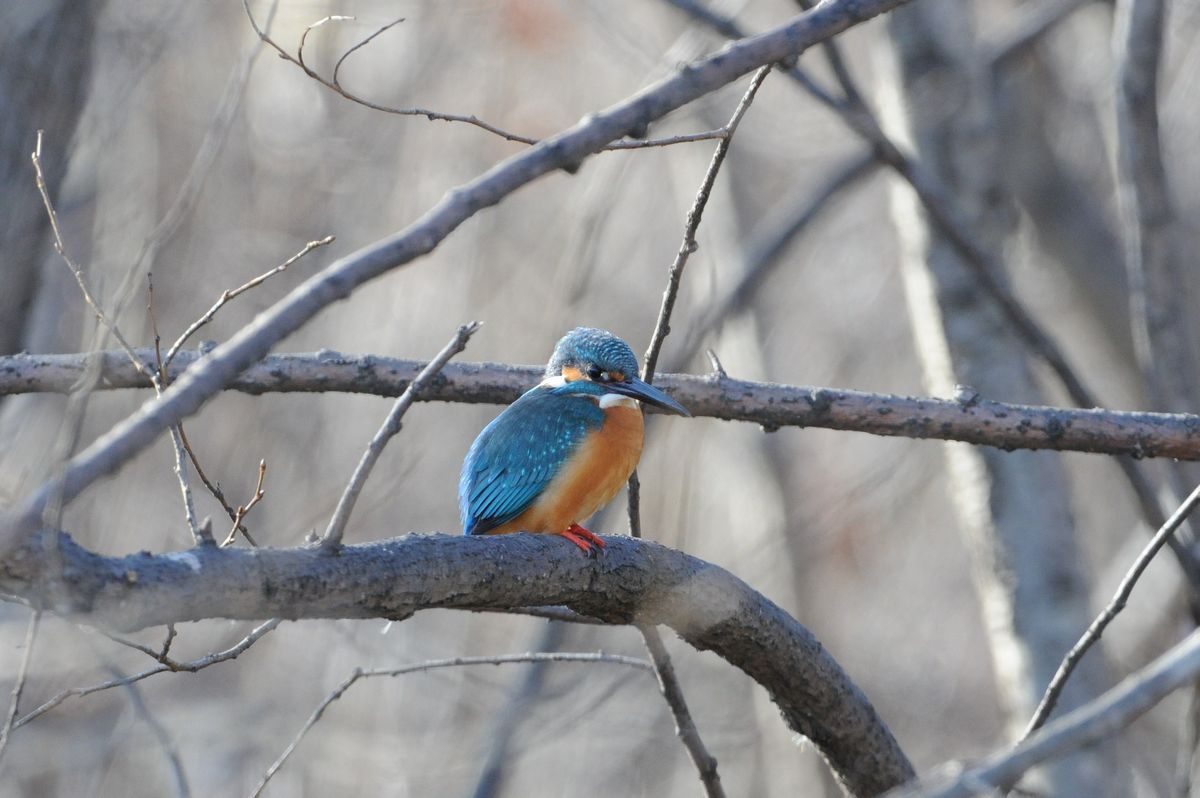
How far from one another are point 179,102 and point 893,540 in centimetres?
819

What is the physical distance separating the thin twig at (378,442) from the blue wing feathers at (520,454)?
148cm

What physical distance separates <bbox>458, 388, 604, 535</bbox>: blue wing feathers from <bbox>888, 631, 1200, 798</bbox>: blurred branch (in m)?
2.19

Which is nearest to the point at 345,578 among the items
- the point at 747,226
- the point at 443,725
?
the point at 443,725

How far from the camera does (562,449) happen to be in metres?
3.50

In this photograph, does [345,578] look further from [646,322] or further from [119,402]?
[646,322]

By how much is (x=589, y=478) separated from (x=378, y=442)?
1672mm

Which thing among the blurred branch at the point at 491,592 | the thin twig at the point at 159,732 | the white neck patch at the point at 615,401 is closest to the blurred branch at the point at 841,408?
the white neck patch at the point at 615,401

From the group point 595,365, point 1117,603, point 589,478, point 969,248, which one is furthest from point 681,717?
point 969,248

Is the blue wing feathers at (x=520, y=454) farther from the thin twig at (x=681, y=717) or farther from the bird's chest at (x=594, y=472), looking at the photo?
the thin twig at (x=681, y=717)

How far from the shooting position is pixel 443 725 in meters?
9.34

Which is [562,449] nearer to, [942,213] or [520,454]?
[520,454]

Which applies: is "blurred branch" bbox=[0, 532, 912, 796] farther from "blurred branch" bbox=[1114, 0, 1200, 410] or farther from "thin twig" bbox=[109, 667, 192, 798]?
"blurred branch" bbox=[1114, 0, 1200, 410]

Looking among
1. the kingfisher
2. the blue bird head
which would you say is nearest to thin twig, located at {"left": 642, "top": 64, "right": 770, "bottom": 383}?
the kingfisher

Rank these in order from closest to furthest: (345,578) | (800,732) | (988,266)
→ (345,578), (800,732), (988,266)
